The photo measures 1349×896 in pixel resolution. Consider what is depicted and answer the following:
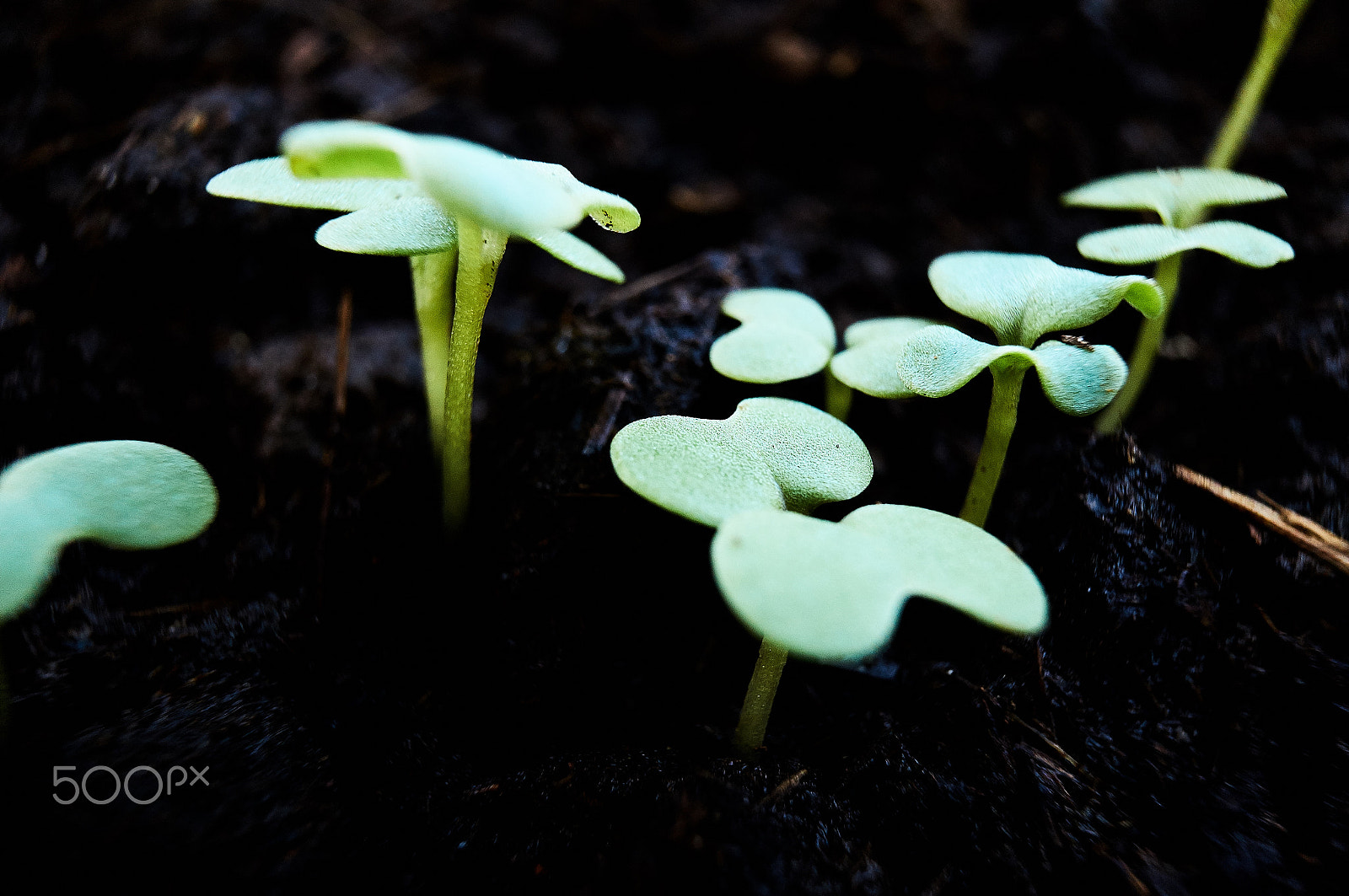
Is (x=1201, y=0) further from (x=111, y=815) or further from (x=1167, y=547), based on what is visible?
(x=111, y=815)

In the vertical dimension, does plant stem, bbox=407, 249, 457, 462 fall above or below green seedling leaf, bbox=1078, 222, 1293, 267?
below

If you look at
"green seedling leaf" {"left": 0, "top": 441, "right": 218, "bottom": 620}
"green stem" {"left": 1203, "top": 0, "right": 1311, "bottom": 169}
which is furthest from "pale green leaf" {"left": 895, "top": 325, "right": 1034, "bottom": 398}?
"green stem" {"left": 1203, "top": 0, "right": 1311, "bottom": 169}

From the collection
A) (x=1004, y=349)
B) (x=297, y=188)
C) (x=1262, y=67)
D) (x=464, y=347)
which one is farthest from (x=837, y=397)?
(x=1262, y=67)

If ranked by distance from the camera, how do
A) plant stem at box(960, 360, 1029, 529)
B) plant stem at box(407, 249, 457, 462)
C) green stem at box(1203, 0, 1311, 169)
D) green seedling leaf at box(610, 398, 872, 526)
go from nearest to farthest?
green seedling leaf at box(610, 398, 872, 526) → plant stem at box(960, 360, 1029, 529) → plant stem at box(407, 249, 457, 462) → green stem at box(1203, 0, 1311, 169)

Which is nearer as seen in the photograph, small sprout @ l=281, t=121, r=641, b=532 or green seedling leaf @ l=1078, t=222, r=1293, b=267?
small sprout @ l=281, t=121, r=641, b=532

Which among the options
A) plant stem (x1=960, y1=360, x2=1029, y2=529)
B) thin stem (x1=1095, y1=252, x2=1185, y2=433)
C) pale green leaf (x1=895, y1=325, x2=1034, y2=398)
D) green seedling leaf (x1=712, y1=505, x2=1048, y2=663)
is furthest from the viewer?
thin stem (x1=1095, y1=252, x2=1185, y2=433)

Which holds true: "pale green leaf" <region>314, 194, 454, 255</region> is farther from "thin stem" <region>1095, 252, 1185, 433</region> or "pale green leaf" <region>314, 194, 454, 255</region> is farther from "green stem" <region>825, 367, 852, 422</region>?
"thin stem" <region>1095, 252, 1185, 433</region>
